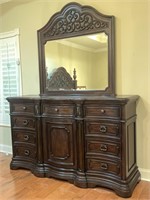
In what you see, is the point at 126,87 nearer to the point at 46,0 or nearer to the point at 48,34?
the point at 48,34

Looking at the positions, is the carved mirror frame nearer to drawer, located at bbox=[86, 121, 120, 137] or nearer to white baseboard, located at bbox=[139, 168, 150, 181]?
drawer, located at bbox=[86, 121, 120, 137]

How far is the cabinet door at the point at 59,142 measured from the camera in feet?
8.69

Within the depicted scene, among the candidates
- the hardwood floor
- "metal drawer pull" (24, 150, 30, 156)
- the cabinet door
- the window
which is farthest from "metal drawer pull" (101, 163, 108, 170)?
the window

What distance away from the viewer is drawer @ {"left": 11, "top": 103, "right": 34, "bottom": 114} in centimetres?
292

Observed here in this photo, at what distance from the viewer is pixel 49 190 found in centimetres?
252

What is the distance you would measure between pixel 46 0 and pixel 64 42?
714mm

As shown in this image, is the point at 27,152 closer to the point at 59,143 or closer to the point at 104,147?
the point at 59,143

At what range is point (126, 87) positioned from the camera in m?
2.73

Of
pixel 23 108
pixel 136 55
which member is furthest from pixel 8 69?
pixel 136 55

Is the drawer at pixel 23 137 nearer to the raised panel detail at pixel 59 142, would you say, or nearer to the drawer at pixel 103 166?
the raised panel detail at pixel 59 142

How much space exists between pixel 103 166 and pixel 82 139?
382 millimetres

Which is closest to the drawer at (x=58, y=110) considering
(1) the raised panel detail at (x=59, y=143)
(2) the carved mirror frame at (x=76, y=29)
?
(1) the raised panel detail at (x=59, y=143)

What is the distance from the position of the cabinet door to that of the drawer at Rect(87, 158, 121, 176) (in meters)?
0.21

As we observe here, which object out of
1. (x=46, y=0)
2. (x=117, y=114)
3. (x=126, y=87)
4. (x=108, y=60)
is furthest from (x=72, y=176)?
(x=46, y=0)
